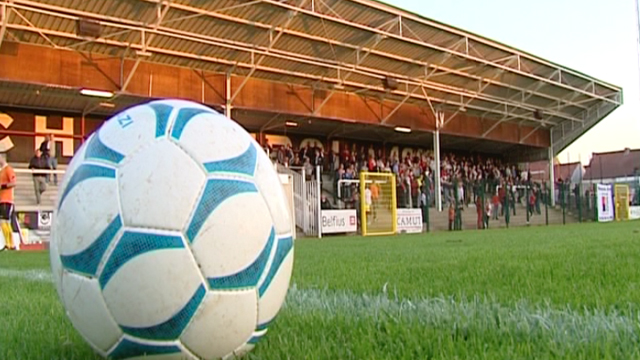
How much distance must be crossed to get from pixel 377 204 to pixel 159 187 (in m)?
18.5

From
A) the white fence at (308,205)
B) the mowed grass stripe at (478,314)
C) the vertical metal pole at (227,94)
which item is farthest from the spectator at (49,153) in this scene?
the mowed grass stripe at (478,314)

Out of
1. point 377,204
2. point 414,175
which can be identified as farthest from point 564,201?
point 377,204

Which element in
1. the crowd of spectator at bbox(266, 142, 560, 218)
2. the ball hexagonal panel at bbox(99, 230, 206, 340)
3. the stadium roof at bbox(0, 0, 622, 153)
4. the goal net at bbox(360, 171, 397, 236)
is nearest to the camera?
the ball hexagonal panel at bbox(99, 230, 206, 340)

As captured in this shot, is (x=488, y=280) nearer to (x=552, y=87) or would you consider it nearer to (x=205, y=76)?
(x=205, y=76)

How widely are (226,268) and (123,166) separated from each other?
0.49 metres

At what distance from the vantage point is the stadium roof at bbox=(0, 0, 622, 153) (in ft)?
59.5

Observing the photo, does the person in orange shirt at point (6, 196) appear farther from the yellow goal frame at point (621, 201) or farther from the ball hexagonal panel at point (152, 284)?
the yellow goal frame at point (621, 201)

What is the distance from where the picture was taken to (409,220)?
2158 centimetres

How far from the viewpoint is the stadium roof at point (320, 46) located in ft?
59.5

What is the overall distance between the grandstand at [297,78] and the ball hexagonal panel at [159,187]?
1453cm

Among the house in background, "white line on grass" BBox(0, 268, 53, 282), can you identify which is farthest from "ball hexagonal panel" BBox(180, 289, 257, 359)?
the house in background

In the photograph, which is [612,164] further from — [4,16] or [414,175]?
[4,16]

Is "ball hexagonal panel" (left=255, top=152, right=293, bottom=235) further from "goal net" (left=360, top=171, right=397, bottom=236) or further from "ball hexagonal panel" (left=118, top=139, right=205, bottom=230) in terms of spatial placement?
"goal net" (left=360, top=171, right=397, bottom=236)

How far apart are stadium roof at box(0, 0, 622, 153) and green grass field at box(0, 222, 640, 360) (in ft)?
48.1
